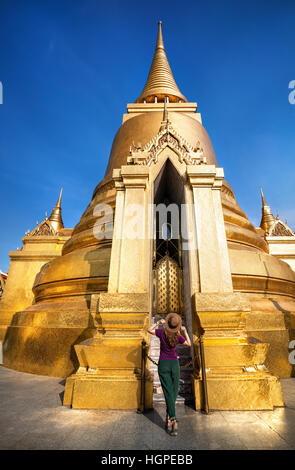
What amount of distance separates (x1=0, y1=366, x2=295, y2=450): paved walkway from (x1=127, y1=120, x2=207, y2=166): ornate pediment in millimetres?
4272

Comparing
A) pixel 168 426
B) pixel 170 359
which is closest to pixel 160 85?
pixel 170 359

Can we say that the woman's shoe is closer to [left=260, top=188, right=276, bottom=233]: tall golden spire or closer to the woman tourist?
the woman tourist

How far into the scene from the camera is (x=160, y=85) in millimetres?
16609

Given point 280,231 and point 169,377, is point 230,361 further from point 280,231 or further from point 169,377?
point 280,231

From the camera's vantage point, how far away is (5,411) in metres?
2.95

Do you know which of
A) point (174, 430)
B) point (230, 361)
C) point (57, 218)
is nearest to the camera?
point (174, 430)

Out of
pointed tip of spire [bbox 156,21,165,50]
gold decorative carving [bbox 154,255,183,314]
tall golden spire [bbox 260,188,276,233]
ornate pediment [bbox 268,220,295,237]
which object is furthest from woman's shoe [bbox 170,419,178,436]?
pointed tip of spire [bbox 156,21,165,50]

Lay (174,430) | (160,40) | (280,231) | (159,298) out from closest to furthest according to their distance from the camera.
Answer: (174,430) < (159,298) < (280,231) < (160,40)

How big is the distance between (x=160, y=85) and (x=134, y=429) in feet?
62.4

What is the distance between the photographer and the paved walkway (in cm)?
206
